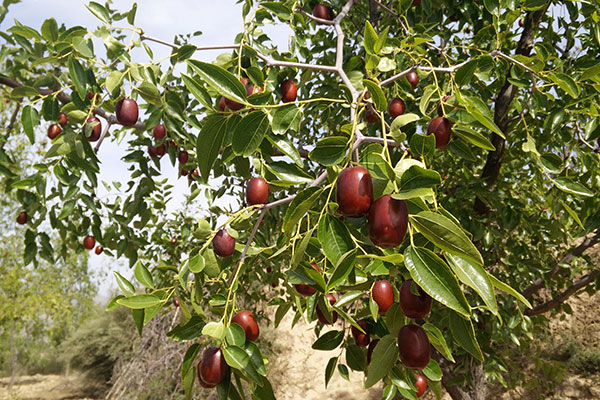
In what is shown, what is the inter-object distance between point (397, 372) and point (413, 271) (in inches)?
22.0

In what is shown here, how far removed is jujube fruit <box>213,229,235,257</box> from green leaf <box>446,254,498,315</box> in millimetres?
828

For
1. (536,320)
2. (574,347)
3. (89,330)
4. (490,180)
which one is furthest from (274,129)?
(89,330)

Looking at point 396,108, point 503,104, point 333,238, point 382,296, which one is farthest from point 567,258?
point 333,238

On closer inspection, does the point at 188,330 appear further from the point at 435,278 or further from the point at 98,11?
the point at 98,11

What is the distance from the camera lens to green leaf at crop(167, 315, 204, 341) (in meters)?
1.14

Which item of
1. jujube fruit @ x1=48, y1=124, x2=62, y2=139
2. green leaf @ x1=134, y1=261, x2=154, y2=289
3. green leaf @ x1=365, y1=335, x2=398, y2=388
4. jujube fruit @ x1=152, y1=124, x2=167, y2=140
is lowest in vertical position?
green leaf @ x1=365, y1=335, x2=398, y2=388

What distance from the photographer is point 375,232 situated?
0.74 metres

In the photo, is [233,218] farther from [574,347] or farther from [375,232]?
[574,347]

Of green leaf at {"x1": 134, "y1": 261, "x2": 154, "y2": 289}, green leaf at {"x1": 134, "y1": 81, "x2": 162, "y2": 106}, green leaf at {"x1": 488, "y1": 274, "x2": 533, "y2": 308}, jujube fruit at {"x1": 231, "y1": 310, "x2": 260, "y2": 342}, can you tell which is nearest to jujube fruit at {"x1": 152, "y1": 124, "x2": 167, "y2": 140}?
green leaf at {"x1": 134, "y1": 81, "x2": 162, "y2": 106}

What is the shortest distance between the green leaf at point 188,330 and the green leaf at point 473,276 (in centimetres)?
73

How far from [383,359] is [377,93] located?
0.63 m

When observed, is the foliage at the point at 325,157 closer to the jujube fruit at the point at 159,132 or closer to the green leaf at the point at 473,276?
the green leaf at the point at 473,276

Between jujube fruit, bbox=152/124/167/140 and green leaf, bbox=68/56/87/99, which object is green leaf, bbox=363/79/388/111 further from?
jujube fruit, bbox=152/124/167/140

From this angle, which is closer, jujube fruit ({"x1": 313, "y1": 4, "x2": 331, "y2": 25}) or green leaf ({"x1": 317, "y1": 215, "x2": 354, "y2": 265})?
green leaf ({"x1": 317, "y1": 215, "x2": 354, "y2": 265})
